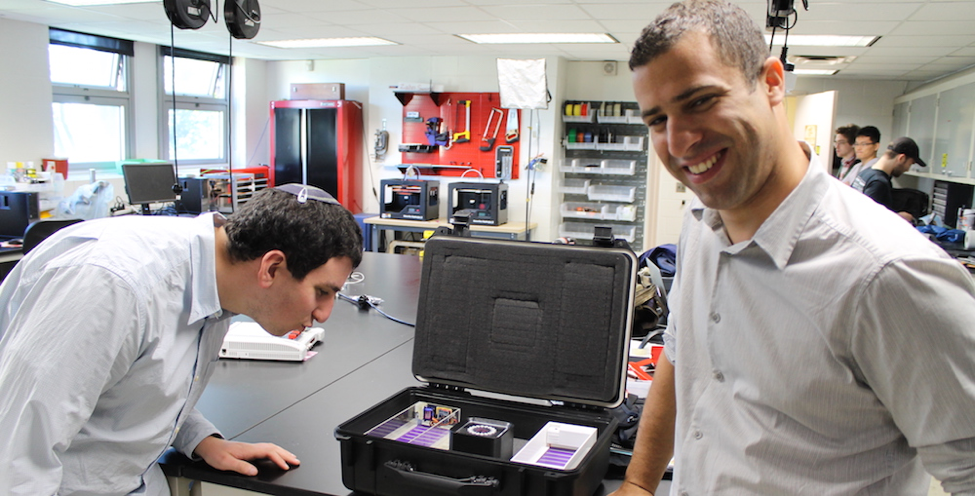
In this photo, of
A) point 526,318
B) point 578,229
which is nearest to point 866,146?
point 578,229

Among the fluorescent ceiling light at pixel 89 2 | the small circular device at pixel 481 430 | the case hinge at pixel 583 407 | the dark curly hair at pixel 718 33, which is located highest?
the fluorescent ceiling light at pixel 89 2

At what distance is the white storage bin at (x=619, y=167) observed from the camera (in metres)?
7.06

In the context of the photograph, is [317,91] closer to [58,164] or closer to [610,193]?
[58,164]

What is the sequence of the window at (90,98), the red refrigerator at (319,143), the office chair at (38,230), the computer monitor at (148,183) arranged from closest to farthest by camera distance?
the office chair at (38,230) → the computer monitor at (148,183) → the window at (90,98) → the red refrigerator at (319,143)

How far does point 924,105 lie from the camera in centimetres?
704

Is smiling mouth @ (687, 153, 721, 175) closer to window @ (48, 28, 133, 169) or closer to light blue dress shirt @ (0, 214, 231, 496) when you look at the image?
light blue dress shirt @ (0, 214, 231, 496)

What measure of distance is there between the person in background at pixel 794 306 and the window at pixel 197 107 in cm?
734

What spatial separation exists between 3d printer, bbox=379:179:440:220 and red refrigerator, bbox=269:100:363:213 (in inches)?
37.2

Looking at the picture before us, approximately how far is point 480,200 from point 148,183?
114 inches

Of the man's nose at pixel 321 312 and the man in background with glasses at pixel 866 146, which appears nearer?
the man's nose at pixel 321 312

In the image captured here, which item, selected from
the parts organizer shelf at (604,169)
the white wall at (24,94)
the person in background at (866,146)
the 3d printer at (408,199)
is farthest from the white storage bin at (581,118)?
the white wall at (24,94)

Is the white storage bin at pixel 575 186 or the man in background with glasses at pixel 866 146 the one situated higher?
the man in background with glasses at pixel 866 146

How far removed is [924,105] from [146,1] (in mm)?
7338

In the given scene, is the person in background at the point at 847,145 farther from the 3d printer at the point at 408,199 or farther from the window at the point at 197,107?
the window at the point at 197,107
